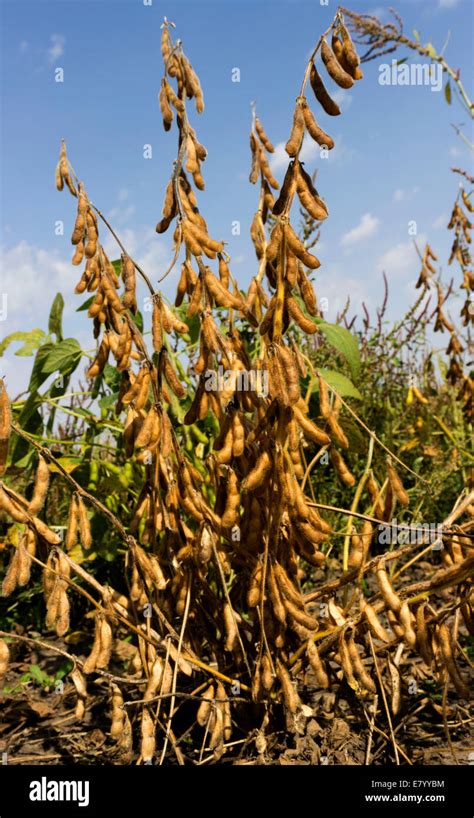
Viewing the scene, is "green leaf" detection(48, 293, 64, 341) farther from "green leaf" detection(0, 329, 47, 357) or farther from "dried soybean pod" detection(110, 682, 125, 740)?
"dried soybean pod" detection(110, 682, 125, 740)

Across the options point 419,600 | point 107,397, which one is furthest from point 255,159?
point 419,600

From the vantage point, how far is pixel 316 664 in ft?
5.37

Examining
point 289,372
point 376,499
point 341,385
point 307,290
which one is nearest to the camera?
point 289,372

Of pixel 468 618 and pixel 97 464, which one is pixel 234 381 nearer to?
pixel 468 618

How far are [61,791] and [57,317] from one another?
1.57 meters

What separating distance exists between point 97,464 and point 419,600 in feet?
4.56

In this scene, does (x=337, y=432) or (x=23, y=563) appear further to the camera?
(x=337, y=432)

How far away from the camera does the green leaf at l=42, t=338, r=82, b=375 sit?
2371 millimetres

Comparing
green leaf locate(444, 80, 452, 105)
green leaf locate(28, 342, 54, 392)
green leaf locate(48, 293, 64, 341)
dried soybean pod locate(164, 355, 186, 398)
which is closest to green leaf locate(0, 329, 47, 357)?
green leaf locate(48, 293, 64, 341)

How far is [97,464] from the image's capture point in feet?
8.63

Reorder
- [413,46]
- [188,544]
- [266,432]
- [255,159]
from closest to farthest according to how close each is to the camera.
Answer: [266,432]
[188,544]
[255,159]
[413,46]

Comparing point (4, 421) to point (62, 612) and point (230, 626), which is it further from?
point (230, 626)

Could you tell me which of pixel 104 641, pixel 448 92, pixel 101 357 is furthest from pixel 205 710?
pixel 448 92

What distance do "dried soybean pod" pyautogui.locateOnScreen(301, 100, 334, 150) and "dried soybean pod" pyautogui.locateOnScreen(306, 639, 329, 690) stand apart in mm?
1049
